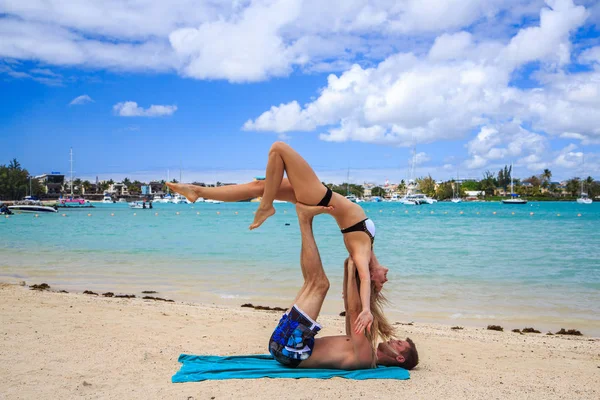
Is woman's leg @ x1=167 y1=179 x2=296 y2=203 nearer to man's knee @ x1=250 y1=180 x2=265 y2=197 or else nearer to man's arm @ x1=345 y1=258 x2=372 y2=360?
man's knee @ x1=250 y1=180 x2=265 y2=197

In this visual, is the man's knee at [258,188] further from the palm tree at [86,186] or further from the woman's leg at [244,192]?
the palm tree at [86,186]

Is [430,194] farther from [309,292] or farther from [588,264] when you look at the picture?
[309,292]

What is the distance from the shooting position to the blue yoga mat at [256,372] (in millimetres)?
5059

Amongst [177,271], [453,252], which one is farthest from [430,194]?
[177,271]

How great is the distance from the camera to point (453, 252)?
22891mm

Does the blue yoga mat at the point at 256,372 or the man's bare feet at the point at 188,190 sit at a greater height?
the man's bare feet at the point at 188,190

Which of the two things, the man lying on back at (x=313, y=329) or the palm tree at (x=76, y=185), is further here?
the palm tree at (x=76, y=185)

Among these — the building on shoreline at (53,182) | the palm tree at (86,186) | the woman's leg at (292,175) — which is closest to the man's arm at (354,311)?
the woman's leg at (292,175)

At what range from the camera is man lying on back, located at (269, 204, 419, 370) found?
5211 mm

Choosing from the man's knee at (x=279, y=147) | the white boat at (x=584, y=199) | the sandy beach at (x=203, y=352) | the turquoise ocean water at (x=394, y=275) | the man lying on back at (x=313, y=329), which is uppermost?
the man's knee at (x=279, y=147)

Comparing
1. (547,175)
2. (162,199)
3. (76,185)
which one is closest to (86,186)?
(76,185)

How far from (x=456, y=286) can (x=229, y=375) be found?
9.94 metres

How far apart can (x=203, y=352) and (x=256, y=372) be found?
1.37 m

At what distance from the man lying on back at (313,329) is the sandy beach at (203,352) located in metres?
0.39
